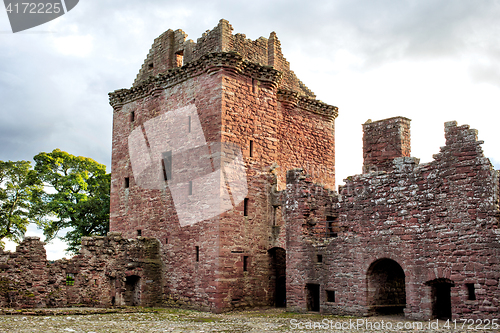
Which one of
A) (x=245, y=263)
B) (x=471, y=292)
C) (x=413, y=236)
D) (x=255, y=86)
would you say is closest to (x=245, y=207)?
(x=245, y=263)

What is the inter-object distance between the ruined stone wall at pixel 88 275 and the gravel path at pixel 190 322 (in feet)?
7.65

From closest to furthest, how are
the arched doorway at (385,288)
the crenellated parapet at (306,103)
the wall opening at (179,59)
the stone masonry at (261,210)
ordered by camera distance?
the stone masonry at (261,210) → the arched doorway at (385,288) → the crenellated parapet at (306,103) → the wall opening at (179,59)

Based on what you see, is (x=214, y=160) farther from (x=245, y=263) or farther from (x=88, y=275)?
(x=88, y=275)

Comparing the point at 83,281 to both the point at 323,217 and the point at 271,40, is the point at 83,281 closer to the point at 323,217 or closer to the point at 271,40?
the point at 323,217

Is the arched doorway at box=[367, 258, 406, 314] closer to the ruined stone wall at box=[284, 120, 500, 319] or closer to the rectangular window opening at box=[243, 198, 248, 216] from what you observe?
the ruined stone wall at box=[284, 120, 500, 319]

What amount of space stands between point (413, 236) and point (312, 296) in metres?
4.67

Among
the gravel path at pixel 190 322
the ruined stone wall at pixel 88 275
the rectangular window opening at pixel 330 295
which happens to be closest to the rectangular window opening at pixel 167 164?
the ruined stone wall at pixel 88 275

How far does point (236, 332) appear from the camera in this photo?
1341cm

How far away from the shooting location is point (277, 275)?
21594 millimetres

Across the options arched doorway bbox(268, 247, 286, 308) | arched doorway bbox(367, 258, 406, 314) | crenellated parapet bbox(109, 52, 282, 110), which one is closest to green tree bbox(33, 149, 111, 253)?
crenellated parapet bbox(109, 52, 282, 110)

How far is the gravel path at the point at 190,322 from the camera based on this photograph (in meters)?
13.4

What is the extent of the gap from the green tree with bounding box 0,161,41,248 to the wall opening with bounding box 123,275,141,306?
11.7 meters

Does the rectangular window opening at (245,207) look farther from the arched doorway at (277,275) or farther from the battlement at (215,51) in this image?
the battlement at (215,51)

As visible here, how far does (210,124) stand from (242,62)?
Answer: 299cm
